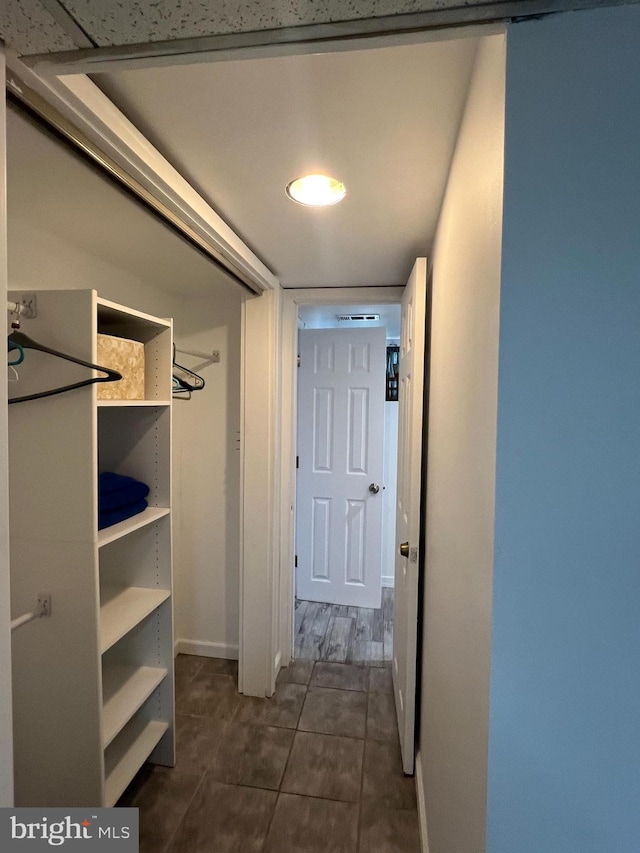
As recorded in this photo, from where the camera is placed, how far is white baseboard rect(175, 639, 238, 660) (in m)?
2.52

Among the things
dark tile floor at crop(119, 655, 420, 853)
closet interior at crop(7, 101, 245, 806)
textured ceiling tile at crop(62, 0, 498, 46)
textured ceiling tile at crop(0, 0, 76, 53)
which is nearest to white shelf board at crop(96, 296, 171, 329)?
closet interior at crop(7, 101, 245, 806)

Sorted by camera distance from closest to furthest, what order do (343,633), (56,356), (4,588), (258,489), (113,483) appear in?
(4,588) → (56,356) → (113,483) → (258,489) → (343,633)

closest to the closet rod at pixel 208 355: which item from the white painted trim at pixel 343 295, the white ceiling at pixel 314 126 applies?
the white painted trim at pixel 343 295

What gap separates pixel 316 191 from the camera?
4.07 ft

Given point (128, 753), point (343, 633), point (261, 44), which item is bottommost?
point (343, 633)

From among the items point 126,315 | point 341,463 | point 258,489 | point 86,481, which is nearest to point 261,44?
point 126,315

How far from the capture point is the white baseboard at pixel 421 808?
1355mm

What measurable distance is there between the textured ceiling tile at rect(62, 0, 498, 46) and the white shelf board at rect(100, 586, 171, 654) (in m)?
1.52

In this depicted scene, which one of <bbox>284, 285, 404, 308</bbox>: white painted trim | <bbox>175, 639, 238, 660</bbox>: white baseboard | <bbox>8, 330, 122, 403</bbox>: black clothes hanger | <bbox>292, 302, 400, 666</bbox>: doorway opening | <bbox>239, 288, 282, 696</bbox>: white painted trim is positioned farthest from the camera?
<bbox>292, 302, 400, 666</bbox>: doorway opening

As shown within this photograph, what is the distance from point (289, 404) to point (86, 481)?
131 centimetres

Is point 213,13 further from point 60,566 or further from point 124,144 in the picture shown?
point 60,566

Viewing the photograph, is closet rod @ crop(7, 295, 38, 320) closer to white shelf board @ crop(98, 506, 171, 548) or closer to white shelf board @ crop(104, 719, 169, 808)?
white shelf board @ crop(98, 506, 171, 548)

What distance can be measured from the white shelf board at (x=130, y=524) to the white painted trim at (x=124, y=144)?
1.02 meters

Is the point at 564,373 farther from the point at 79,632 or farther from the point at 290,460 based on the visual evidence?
the point at 290,460
